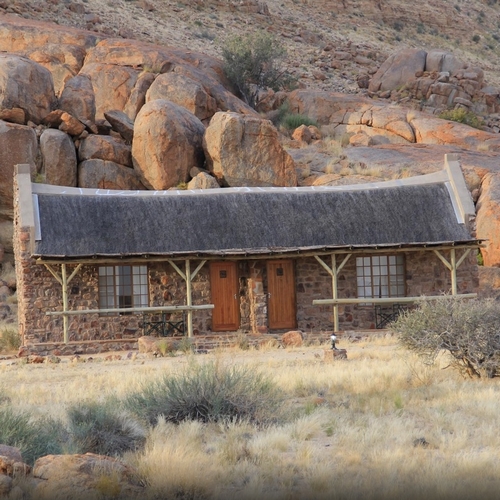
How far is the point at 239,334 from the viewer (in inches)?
854

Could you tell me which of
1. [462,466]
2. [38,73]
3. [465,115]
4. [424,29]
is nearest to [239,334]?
[462,466]

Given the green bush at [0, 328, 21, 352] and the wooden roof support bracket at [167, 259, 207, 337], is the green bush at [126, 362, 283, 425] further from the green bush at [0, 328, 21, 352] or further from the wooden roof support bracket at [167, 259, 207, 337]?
the green bush at [0, 328, 21, 352]

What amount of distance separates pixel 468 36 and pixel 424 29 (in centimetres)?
336

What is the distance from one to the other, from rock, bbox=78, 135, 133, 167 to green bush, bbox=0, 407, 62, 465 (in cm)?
2336

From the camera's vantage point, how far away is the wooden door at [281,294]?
2317cm

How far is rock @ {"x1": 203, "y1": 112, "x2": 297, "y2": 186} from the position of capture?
31.2 meters

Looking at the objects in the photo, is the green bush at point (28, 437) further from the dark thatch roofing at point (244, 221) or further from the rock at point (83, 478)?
the dark thatch roofing at point (244, 221)

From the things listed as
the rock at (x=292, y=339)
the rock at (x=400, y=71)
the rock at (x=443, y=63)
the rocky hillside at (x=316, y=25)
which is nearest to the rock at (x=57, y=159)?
the rock at (x=292, y=339)

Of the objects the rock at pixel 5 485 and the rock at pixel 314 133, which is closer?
the rock at pixel 5 485

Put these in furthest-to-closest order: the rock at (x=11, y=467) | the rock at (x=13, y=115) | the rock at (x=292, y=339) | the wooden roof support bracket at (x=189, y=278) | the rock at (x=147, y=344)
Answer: the rock at (x=13, y=115) < the wooden roof support bracket at (x=189, y=278) < the rock at (x=292, y=339) < the rock at (x=147, y=344) < the rock at (x=11, y=467)

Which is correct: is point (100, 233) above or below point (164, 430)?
above

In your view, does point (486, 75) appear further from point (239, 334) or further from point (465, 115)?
point (239, 334)

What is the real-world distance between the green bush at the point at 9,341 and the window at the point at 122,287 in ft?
9.49

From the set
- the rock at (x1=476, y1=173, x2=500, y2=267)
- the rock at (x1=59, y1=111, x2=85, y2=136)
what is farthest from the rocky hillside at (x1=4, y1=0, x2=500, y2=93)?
the rock at (x1=476, y1=173, x2=500, y2=267)
